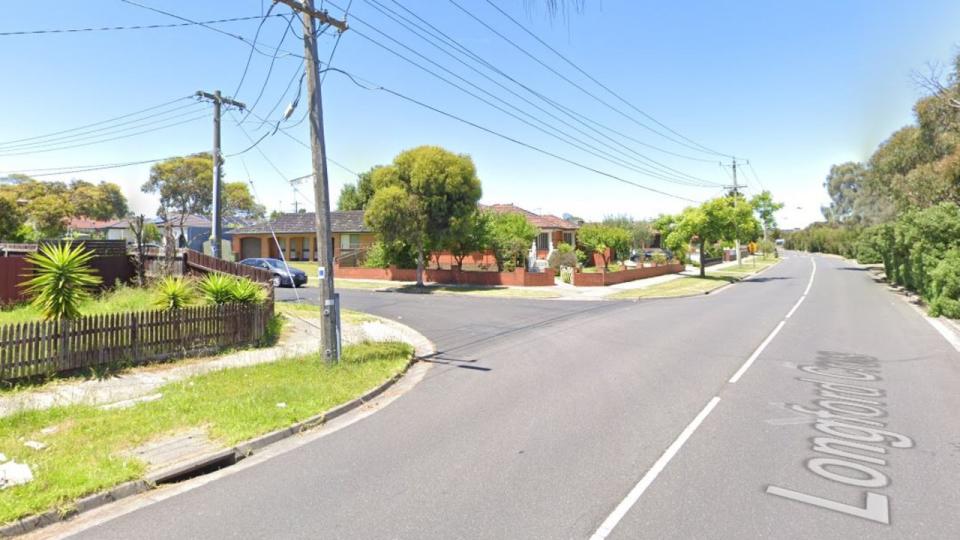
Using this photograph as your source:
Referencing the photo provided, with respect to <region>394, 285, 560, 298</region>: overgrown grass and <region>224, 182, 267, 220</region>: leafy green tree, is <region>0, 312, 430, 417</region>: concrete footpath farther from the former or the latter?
<region>224, 182, 267, 220</region>: leafy green tree

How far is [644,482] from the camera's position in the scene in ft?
17.1

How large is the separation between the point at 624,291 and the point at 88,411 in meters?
24.5

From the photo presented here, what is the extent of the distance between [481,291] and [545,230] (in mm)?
18202

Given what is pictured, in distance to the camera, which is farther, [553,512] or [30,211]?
[30,211]

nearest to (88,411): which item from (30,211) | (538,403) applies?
(538,403)

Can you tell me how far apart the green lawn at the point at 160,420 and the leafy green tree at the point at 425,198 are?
58.2 feet

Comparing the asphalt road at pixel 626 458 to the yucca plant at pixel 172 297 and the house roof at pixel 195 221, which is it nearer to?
the yucca plant at pixel 172 297

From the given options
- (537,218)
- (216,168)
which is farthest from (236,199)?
(216,168)

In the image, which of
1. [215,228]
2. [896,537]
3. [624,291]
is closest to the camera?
[896,537]

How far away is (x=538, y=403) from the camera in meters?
8.05

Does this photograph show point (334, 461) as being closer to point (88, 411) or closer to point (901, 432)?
point (88, 411)

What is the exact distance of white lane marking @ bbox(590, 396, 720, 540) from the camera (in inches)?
172

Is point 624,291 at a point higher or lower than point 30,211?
lower

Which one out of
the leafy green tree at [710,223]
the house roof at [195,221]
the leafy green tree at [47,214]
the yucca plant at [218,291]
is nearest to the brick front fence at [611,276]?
the leafy green tree at [710,223]
